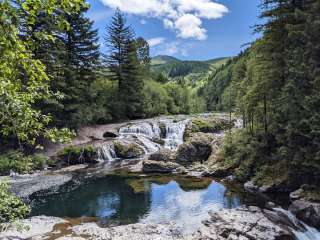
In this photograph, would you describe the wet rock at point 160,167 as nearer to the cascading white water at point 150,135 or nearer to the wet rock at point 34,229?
the cascading white water at point 150,135

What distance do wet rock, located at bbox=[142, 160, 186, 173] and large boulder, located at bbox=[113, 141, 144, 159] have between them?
7093mm

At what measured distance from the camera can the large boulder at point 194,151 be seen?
3142 centimetres

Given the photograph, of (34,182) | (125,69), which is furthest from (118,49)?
(34,182)

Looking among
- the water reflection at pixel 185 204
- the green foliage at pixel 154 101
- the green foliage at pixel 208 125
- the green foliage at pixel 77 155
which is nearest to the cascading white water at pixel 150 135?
the green foliage at pixel 208 125

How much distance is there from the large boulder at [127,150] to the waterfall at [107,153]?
18.0 inches

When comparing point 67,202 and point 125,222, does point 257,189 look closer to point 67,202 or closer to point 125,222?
point 125,222

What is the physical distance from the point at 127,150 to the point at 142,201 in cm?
1583

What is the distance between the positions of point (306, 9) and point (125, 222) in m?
16.8

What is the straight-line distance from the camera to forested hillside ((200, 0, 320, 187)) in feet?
56.2

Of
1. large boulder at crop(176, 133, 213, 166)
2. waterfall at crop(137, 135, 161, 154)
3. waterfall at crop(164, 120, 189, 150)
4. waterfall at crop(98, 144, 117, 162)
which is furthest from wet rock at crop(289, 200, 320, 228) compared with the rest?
waterfall at crop(164, 120, 189, 150)

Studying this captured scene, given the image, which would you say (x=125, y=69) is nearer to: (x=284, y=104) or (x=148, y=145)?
(x=148, y=145)

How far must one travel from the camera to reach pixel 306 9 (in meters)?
20.0

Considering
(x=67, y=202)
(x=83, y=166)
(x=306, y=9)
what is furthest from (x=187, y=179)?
(x=306, y=9)

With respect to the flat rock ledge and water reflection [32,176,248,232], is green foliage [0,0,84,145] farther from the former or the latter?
water reflection [32,176,248,232]
